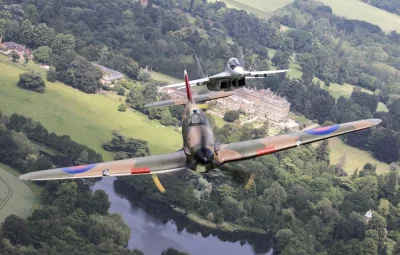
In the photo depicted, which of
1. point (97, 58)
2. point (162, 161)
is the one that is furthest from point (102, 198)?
point (97, 58)

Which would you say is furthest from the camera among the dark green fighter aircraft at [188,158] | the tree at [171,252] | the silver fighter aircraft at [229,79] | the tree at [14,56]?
the tree at [14,56]

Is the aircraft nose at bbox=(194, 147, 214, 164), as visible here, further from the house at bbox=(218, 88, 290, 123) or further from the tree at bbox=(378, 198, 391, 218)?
the house at bbox=(218, 88, 290, 123)

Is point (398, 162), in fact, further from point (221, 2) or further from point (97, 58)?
point (221, 2)

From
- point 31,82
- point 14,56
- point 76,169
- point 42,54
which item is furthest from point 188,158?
point 42,54

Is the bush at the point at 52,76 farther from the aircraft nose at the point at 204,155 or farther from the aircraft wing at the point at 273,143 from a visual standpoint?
the aircraft nose at the point at 204,155

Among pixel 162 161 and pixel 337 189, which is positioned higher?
pixel 162 161

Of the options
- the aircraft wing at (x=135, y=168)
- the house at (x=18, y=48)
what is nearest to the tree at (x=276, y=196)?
the aircraft wing at (x=135, y=168)

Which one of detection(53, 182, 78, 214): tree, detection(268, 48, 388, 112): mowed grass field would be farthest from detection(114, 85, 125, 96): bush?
detection(268, 48, 388, 112): mowed grass field

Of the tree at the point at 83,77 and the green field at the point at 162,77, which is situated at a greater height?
the tree at the point at 83,77
